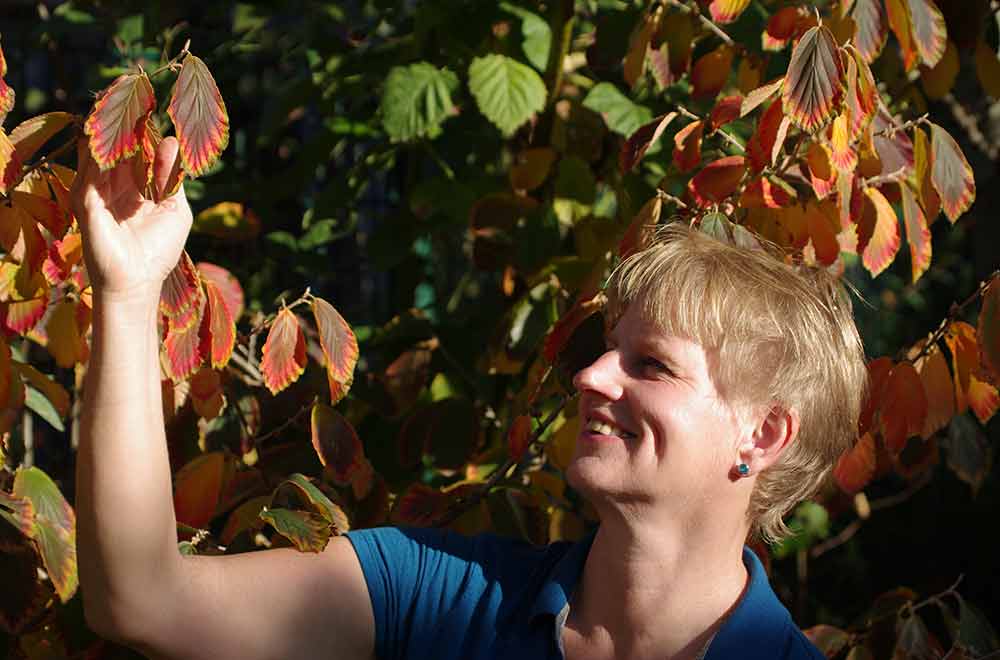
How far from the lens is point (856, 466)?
1947 millimetres

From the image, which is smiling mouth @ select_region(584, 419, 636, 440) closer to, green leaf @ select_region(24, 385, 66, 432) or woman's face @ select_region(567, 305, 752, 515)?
woman's face @ select_region(567, 305, 752, 515)

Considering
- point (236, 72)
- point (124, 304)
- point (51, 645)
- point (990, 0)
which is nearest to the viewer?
point (124, 304)

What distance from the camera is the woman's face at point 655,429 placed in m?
1.50

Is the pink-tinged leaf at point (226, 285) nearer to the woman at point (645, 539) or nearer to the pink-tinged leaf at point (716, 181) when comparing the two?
the woman at point (645, 539)

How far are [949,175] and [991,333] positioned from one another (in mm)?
225

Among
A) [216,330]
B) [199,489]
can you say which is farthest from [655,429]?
[199,489]

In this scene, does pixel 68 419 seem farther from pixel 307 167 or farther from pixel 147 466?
pixel 147 466

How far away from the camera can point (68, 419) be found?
2.54 m

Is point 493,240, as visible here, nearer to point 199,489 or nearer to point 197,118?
point 199,489

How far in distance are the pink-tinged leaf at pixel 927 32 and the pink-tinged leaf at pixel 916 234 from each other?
187 mm

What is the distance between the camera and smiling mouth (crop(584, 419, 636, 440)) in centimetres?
152

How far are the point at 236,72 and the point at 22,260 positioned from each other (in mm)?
1164

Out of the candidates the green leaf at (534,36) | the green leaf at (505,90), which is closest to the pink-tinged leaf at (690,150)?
the green leaf at (505,90)

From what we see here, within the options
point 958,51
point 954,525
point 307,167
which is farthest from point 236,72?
point 954,525
